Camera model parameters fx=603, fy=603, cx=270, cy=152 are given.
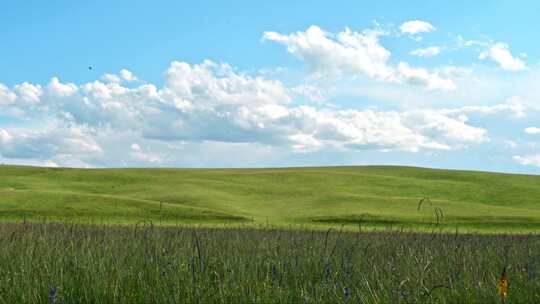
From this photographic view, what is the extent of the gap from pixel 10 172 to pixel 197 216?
37826 mm

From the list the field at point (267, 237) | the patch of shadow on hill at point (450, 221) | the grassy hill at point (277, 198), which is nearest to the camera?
the field at point (267, 237)

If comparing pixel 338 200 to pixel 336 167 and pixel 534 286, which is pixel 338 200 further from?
pixel 336 167

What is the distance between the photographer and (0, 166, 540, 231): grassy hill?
33281 mm

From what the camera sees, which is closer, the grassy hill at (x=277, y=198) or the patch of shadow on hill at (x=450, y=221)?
the patch of shadow on hill at (x=450, y=221)

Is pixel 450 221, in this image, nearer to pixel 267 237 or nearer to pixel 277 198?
pixel 277 198

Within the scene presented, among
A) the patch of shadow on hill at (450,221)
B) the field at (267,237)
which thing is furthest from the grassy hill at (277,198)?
the field at (267,237)

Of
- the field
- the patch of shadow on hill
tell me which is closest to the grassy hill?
the patch of shadow on hill

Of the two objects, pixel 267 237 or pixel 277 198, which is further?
pixel 277 198

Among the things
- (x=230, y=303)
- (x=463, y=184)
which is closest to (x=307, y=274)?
(x=230, y=303)

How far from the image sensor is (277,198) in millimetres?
46344

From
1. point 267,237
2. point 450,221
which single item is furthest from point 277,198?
point 267,237

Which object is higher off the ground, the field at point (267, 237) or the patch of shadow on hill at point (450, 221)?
the field at point (267, 237)

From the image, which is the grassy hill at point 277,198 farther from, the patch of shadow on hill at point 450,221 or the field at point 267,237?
the field at point 267,237

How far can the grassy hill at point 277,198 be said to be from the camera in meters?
33.3
